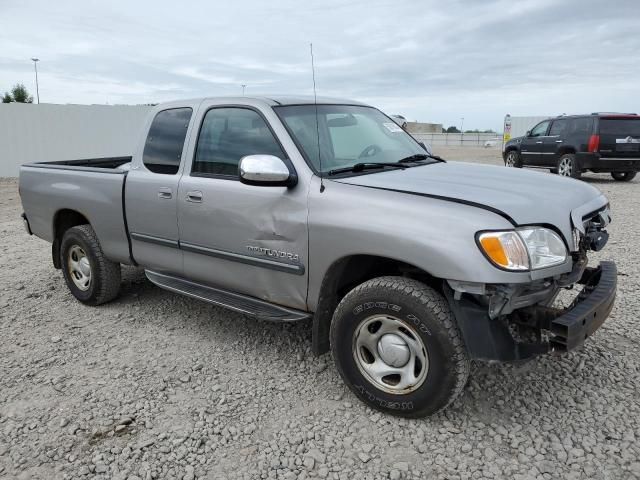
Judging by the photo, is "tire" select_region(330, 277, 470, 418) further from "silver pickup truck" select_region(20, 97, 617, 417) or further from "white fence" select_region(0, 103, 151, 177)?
"white fence" select_region(0, 103, 151, 177)

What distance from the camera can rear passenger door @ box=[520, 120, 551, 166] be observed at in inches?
594

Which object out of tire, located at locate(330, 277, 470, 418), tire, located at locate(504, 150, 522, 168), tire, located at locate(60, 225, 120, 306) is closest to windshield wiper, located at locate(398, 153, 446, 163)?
tire, located at locate(330, 277, 470, 418)

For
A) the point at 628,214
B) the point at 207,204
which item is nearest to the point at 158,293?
the point at 207,204

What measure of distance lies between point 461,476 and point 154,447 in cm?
161

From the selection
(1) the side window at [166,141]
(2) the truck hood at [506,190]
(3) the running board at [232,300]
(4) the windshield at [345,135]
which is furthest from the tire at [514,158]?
(3) the running board at [232,300]

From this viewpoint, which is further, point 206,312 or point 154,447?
point 206,312

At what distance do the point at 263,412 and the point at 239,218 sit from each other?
1246 millimetres

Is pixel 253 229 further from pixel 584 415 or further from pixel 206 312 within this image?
pixel 584 415

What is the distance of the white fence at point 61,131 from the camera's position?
18.0 metres

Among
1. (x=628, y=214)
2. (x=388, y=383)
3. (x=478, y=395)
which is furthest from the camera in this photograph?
(x=628, y=214)

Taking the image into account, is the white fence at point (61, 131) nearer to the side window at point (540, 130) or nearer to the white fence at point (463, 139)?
the side window at point (540, 130)

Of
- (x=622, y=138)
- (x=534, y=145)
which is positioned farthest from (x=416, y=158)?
(x=534, y=145)

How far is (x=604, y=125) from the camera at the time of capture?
13.1 metres

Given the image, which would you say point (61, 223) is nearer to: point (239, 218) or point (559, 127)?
point (239, 218)
